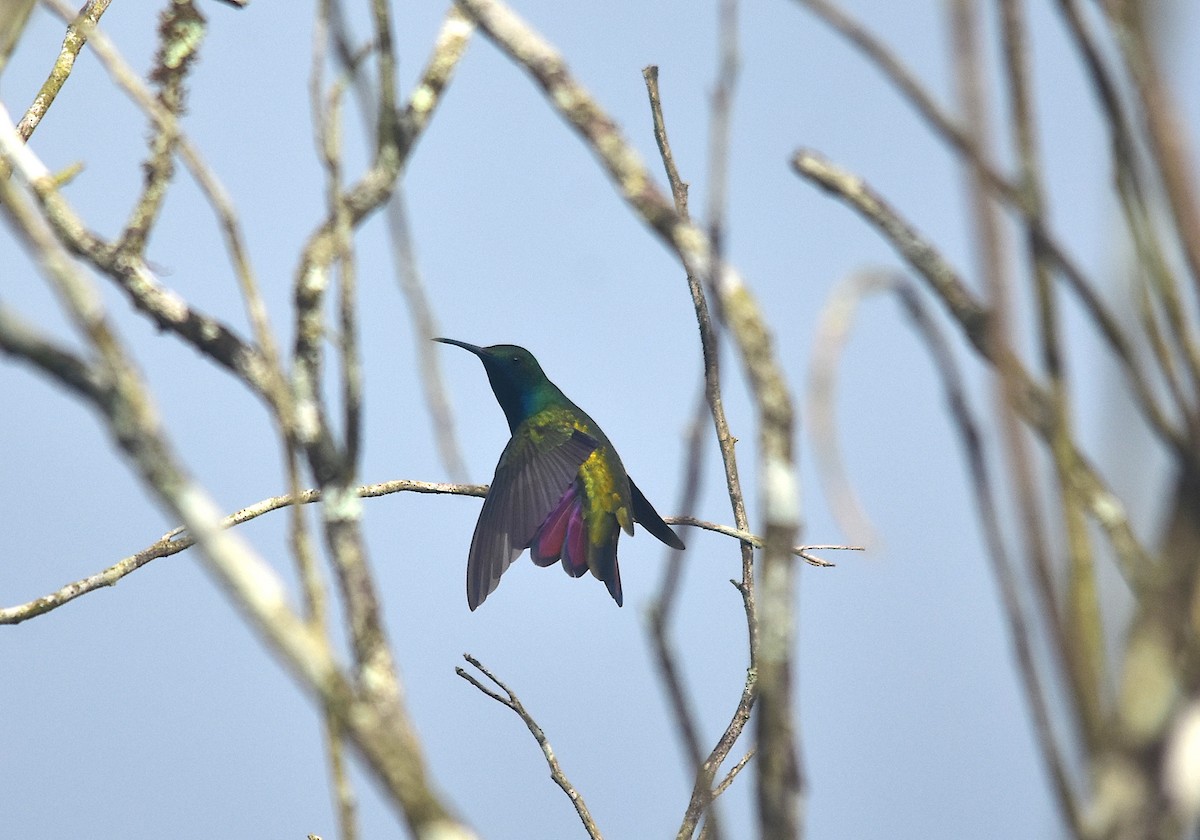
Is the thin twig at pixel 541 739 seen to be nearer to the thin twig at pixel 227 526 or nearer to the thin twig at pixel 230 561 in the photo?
the thin twig at pixel 227 526

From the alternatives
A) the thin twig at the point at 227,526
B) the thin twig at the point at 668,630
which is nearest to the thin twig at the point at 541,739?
the thin twig at the point at 227,526

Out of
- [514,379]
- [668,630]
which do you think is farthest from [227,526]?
[514,379]

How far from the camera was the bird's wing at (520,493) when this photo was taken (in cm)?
483

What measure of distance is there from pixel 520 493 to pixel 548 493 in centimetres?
12

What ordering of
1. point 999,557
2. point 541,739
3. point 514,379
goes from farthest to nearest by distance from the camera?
point 514,379 < point 541,739 < point 999,557

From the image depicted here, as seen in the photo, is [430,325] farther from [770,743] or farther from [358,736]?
[770,743]

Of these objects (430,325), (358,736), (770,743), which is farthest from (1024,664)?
(430,325)

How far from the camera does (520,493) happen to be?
223 inches

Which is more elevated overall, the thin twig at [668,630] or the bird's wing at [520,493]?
the bird's wing at [520,493]

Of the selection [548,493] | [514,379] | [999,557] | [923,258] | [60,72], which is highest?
[514,379]

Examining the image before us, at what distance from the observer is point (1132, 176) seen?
1.36 metres

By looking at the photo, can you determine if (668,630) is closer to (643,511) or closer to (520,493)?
(520,493)

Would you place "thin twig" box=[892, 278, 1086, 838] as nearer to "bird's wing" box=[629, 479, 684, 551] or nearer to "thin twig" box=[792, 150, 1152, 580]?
"thin twig" box=[792, 150, 1152, 580]

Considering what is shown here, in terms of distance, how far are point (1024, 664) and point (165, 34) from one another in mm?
1729
